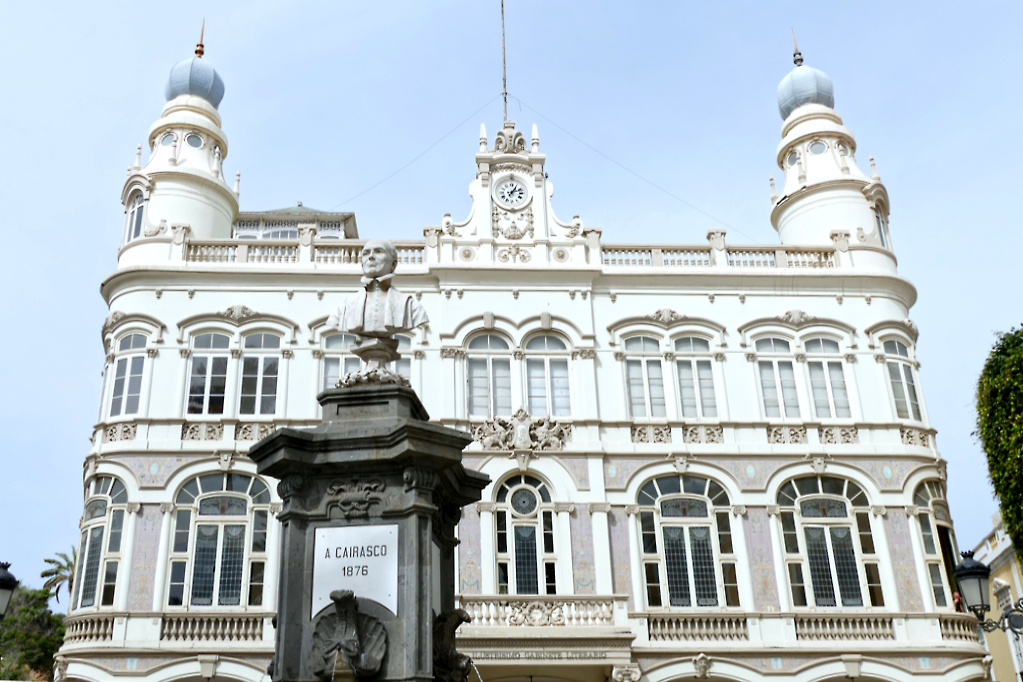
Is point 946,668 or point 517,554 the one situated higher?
point 517,554

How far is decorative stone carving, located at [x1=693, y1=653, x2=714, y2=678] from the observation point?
21219 millimetres

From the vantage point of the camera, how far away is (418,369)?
78.1ft

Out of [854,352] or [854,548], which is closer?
[854,548]

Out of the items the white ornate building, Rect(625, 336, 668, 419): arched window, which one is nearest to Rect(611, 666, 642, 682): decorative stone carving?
the white ornate building

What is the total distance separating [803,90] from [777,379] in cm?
990

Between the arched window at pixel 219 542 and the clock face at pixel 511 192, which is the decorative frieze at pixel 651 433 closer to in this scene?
the clock face at pixel 511 192

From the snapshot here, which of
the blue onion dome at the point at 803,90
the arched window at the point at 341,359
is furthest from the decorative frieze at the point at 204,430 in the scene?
the blue onion dome at the point at 803,90

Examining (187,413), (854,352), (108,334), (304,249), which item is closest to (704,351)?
(854,352)

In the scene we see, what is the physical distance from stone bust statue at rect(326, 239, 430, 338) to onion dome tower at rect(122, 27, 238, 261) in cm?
1468

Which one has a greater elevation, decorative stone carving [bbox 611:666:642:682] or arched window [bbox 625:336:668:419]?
arched window [bbox 625:336:668:419]

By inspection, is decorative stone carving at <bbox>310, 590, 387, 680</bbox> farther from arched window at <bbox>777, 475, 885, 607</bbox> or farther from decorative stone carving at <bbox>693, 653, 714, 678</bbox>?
arched window at <bbox>777, 475, 885, 607</bbox>

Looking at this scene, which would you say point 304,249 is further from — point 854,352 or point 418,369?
point 854,352

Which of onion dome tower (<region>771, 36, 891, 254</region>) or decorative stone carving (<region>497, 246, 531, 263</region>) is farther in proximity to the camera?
onion dome tower (<region>771, 36, 891, 254</region>)

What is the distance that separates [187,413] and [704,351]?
1246 cm
